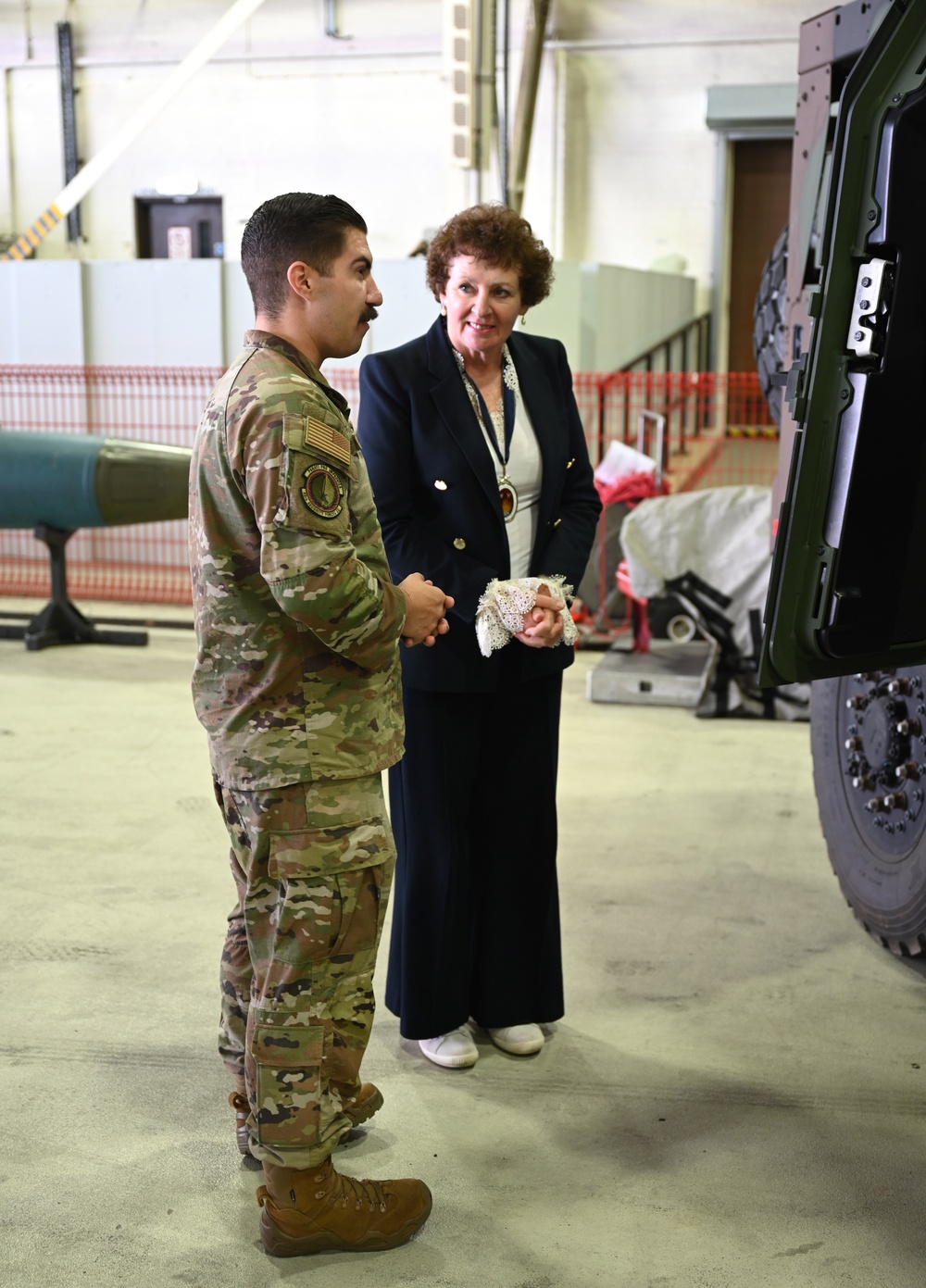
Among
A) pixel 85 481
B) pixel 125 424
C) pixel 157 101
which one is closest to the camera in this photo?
pixel 85 481

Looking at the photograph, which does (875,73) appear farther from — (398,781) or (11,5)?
(11,5)

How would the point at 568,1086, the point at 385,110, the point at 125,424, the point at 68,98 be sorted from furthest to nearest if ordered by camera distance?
the point at 68,98
the point at 385,110
the point at 125,424
the point at 568,1086

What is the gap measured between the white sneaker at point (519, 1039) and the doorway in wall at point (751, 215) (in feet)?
39.3

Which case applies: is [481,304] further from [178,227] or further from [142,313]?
[178,227]

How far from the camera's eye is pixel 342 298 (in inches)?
81.6

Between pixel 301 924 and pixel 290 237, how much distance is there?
3.46 ft

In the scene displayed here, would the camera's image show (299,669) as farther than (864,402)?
No

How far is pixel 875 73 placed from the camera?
7.21 feet

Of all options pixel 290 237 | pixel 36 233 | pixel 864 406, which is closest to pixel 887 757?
pixel 864 406

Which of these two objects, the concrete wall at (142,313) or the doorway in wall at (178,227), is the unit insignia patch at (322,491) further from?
the doorway in wall at (178,227)

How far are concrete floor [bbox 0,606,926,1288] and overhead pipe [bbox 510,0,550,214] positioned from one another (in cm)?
811

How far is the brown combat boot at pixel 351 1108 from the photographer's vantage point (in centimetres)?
249

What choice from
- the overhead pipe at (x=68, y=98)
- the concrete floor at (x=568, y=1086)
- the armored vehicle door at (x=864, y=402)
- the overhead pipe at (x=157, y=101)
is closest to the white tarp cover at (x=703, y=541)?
the concrete floor at (x=568, y=1086)

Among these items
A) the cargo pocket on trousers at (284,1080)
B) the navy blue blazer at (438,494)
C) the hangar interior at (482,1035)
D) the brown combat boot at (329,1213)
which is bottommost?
the hangar interior at (482,1035)
